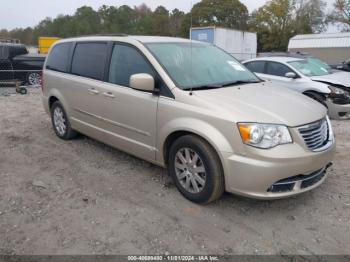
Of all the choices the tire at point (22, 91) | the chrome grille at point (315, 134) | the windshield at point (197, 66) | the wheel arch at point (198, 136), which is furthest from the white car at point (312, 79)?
the tire at point (22, 91)

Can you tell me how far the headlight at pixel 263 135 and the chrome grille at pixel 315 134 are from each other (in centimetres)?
23

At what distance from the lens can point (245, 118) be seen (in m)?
3.44

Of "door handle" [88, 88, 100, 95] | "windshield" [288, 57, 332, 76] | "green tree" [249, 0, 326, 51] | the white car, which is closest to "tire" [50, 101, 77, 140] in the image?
"door handle" [88, 88, 100, 95]

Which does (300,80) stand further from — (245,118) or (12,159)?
(12,159)

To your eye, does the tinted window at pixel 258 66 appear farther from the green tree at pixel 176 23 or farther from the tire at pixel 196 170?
the green tree at pixel 176 23

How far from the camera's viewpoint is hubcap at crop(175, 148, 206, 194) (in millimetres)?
3742

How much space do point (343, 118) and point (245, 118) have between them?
5714 millimetres

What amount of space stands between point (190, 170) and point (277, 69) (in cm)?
615

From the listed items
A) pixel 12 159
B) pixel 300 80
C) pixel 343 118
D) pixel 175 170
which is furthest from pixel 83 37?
pixel 343 118

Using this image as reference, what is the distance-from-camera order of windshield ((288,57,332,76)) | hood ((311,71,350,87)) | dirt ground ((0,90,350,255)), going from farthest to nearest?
1. windshield ((288,57,332,76))
2. hood ((311,71,350,87))
3. dirt ground ((0,90,350,255))

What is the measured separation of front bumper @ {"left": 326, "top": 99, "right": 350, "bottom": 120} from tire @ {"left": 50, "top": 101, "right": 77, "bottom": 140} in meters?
5.56

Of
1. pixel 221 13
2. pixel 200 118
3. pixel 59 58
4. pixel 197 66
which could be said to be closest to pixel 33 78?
pixel 59 58

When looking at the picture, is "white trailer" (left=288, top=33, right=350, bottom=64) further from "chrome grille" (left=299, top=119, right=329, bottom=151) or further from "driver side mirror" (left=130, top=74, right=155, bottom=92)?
"driver side mirror" (left=130, top=74, right=155, bottom=92)

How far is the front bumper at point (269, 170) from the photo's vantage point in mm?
3326
